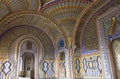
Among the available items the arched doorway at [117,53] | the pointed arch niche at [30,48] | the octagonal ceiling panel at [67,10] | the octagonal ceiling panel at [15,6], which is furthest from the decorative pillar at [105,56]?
the pointed arch niche at [30,48]

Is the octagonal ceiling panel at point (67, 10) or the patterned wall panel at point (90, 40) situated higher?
the octagonal ceiling panel at point (67, 10)

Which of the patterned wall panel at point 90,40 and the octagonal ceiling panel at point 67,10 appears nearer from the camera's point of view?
the octagonal ceiling panel at point 67,10

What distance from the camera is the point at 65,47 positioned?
700cm

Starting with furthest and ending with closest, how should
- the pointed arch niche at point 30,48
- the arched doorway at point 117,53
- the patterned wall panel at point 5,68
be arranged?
the pointed arch niche at point 30,48 → the patterned wall panel at point 5,68 → the arched doorway at point 117,53

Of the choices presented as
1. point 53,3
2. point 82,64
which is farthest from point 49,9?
point 82,64

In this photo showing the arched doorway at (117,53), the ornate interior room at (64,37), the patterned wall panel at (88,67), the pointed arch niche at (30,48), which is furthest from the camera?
the pointed arch niche at (30,48)

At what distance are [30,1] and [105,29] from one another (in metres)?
3.55

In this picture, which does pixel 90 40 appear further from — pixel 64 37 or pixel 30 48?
pixel 30 48

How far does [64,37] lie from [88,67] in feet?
7.13

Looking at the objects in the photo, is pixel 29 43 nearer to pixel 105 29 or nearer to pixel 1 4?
pixel 1 4

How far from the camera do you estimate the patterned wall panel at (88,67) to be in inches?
216

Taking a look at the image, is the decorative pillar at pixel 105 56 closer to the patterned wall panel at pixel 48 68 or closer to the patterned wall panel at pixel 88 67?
the patterned wall panel at pixel 88 67

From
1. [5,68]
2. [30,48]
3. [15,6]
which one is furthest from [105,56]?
[5,68]

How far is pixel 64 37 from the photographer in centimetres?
705
